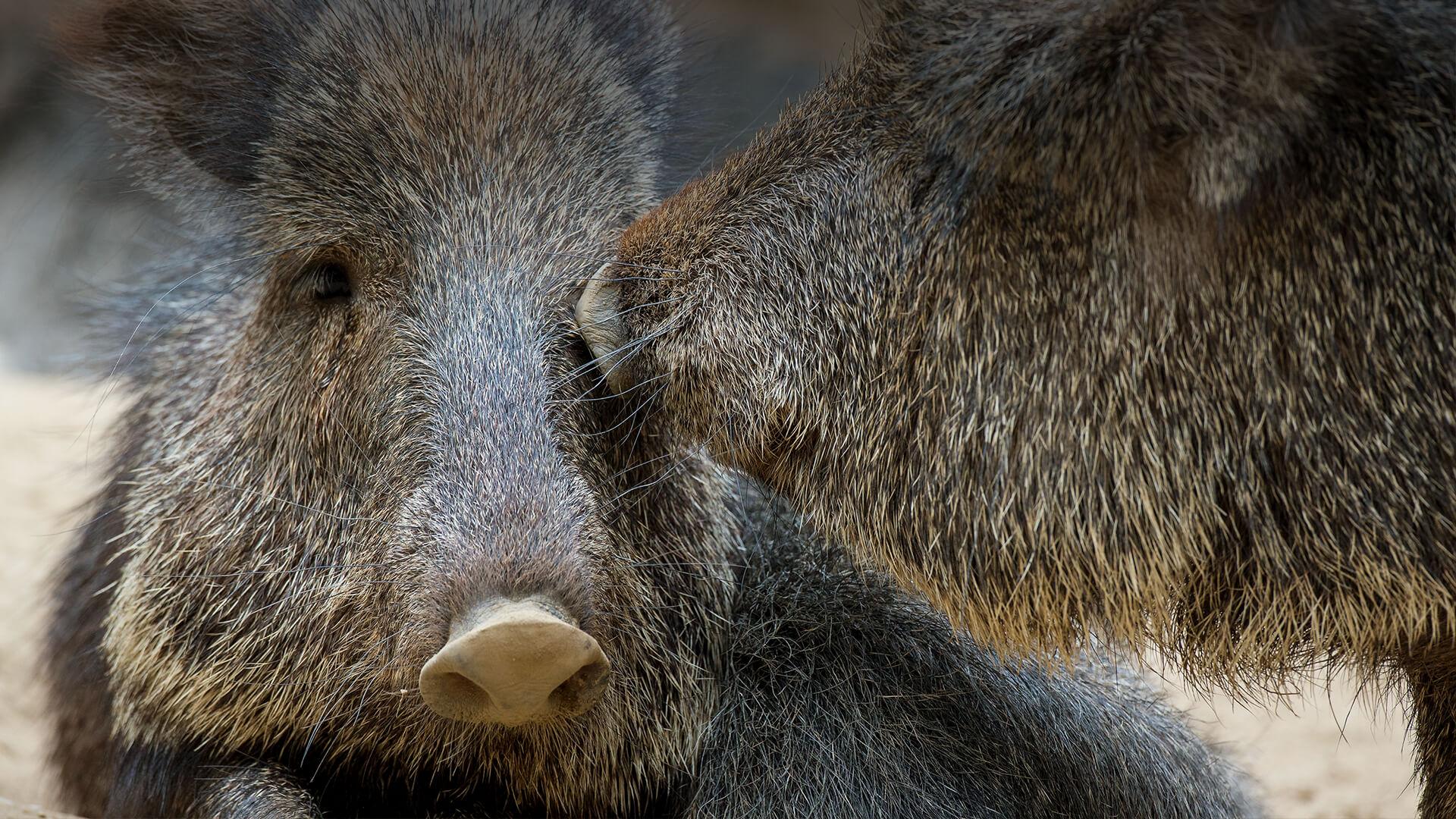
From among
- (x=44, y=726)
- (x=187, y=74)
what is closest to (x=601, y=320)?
(x=187, y=74)

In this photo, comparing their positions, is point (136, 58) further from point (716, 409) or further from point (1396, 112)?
point (1396, 112)

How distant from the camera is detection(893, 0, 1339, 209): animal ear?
5.86 feet

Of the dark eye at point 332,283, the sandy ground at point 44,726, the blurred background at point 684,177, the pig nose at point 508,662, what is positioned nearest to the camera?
the pig nose at point 508,662

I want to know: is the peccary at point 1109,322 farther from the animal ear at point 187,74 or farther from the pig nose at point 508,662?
the animal ear at point 187,74

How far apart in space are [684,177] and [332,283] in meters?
0.75

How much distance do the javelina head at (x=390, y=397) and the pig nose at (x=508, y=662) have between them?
0.18 m

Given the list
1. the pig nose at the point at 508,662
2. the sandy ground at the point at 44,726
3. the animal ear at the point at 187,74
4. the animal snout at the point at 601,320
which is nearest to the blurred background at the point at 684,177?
the sandy ground at the point at 44,726

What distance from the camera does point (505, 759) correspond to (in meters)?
2.27

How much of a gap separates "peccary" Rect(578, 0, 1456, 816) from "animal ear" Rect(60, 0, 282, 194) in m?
0.78

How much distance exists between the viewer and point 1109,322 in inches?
75.6

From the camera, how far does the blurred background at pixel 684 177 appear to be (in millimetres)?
2887

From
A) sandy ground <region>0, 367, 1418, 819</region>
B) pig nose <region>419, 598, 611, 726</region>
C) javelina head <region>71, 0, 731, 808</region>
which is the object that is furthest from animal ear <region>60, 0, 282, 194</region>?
pig nose <region>419, 598, 611, 726</region>

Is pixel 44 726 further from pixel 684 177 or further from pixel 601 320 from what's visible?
pixel 601 320

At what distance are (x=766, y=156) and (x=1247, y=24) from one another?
740 mm
